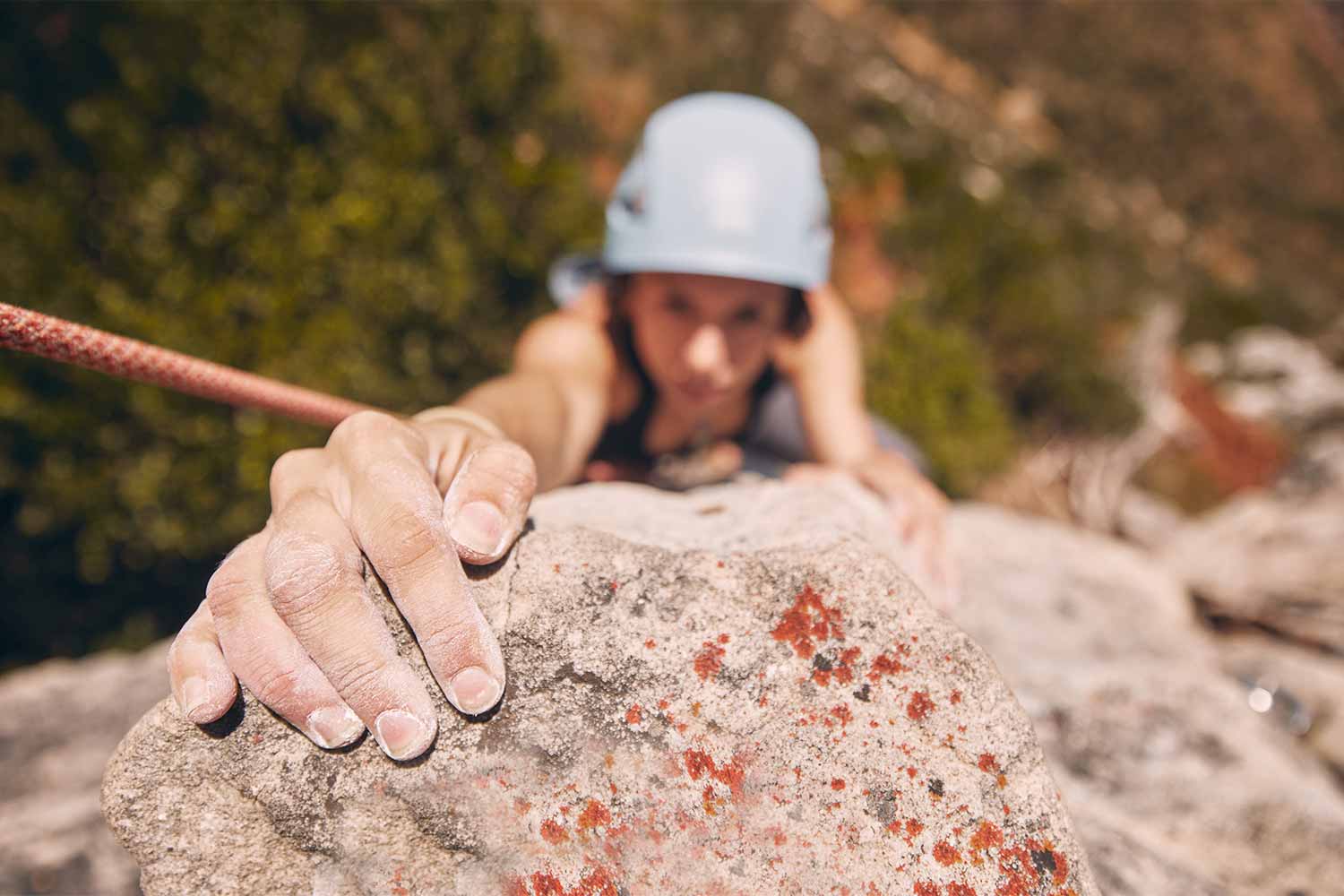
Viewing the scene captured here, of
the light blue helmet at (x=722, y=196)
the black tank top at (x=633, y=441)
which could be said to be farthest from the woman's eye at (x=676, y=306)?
the black tank top at (x=633, y=441)

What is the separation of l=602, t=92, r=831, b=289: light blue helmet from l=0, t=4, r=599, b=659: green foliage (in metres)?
1.77

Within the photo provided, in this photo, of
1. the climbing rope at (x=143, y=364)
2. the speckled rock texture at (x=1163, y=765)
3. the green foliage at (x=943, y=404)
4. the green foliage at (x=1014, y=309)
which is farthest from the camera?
the green foliage at (x=1014, y=309)

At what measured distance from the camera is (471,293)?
4031 millimetres

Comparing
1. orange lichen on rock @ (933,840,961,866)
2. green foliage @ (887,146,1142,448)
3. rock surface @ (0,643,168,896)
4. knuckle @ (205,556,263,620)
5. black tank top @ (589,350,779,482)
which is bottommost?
green foliage @ (887,146,1142,448)

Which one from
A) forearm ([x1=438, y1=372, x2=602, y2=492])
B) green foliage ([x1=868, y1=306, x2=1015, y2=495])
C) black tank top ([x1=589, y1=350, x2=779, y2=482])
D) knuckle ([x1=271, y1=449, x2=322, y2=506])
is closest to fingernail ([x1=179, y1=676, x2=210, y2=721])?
knuckle ([x1=271, y1=449, x2=322, y2=506])

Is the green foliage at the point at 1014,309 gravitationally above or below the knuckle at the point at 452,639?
below

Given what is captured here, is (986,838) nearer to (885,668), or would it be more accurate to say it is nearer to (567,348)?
(885,668)

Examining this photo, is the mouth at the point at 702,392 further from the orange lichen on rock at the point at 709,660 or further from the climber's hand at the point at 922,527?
the orange lichen on rock at the point at 709,660

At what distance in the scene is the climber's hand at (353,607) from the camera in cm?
93

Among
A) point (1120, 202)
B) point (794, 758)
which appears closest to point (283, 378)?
point (794, 758)

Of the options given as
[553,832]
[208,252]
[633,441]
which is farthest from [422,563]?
[208,252]

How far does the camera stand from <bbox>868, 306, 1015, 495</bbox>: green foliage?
5734 millimetres

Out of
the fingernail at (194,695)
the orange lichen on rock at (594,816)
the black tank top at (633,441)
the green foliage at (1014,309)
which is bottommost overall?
the green foliage at (1014,309)

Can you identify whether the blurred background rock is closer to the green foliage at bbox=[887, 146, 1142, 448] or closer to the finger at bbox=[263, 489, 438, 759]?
the green foliage at bbox=[887, 146, 1142, 448]
